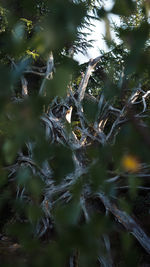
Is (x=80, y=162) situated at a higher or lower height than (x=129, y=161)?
lower

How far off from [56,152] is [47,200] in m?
2.81

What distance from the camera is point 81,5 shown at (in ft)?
1.33

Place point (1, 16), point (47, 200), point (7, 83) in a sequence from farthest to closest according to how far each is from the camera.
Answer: point (1, 16)
point (47, 200)
point (7, 83)

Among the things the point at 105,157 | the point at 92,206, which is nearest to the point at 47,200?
the point at 92,206

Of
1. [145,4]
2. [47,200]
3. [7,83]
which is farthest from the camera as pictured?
[47,200]

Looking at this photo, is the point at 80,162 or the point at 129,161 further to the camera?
the point at 80,162

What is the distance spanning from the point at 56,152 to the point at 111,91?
0.42ft

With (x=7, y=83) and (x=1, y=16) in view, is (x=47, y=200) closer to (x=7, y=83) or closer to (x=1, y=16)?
(x=7, y=83)

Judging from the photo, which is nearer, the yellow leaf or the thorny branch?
the yellow leaf

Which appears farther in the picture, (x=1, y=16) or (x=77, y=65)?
(x=1, y=16)

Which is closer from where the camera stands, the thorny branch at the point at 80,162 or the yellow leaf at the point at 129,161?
the yellow leaf at the point at 129,161

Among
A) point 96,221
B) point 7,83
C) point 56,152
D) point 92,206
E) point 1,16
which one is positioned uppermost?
point 1,16

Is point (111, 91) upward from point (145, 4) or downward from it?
downward

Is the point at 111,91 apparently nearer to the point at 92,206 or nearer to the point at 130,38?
the point at 130,38
